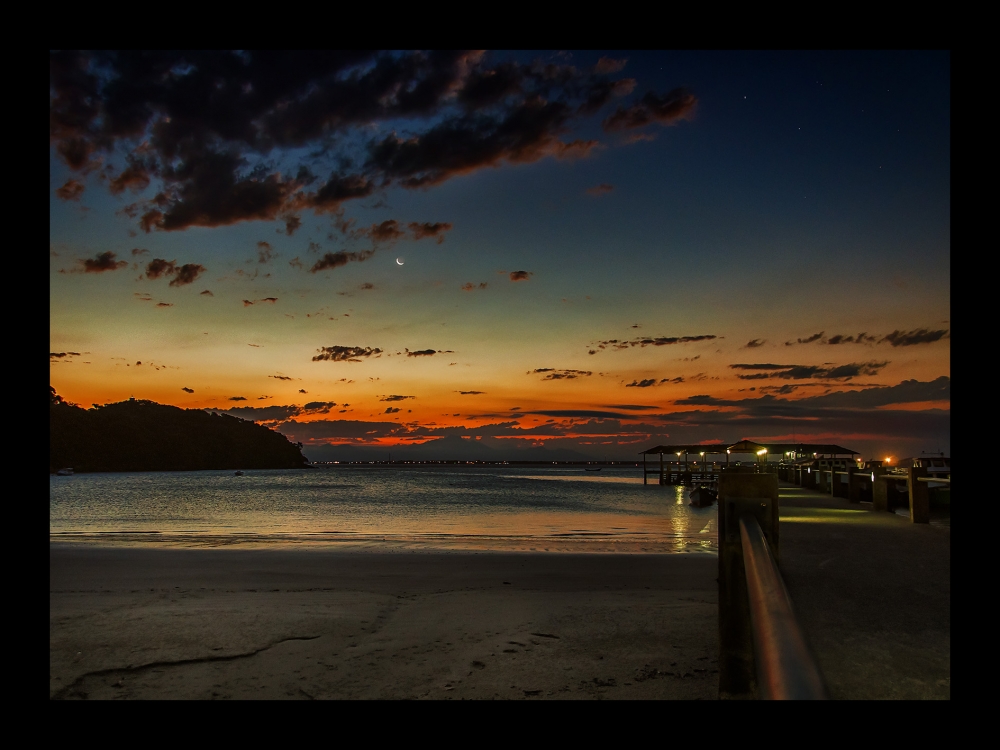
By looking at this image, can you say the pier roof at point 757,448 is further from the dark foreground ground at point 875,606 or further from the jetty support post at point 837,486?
the dark foreground ground at point 875,606

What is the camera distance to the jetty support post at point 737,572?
173 inches

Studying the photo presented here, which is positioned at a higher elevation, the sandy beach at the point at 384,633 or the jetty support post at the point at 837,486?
the sandy beach at the point at 384,633

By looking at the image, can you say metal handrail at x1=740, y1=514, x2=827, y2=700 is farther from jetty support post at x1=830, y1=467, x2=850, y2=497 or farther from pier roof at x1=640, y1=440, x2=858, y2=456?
pier roof at x1=640, y1=440, x2=858, y2=456

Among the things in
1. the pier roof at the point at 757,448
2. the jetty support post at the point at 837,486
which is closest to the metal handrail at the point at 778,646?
the jetty support post at the point at 837,486

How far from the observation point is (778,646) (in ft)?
7.09

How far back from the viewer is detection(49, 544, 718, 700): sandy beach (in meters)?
5.73

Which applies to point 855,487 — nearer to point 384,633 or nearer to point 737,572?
point 384,633

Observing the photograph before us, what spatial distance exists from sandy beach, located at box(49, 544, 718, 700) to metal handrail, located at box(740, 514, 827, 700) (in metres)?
2.76

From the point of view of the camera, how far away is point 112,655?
21.4ft

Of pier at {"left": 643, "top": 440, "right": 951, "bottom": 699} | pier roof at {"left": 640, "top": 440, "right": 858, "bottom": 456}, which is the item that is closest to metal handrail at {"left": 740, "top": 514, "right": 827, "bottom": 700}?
pier at {"left": 643, "top": 440, "right": 951, "bottom": 699}

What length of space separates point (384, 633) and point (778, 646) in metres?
6.16

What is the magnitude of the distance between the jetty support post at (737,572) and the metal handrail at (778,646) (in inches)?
48.2
